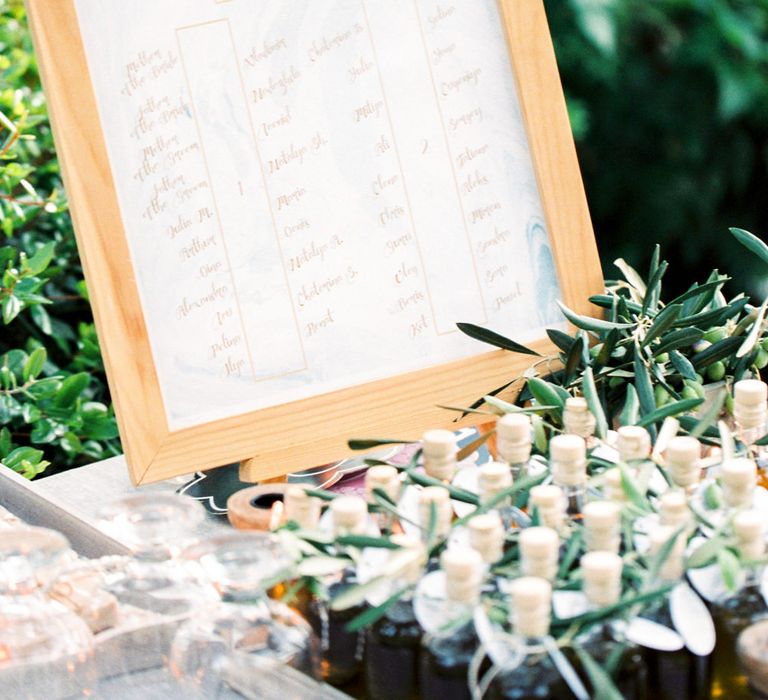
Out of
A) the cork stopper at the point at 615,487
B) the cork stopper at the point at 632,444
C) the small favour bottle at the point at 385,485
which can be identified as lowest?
the cork stopper at the point at 615,487

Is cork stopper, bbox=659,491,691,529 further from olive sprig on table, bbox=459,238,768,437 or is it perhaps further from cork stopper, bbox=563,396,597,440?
olive sprig on table, bbox=459,238,768,437

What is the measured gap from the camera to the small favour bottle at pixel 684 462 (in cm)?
81

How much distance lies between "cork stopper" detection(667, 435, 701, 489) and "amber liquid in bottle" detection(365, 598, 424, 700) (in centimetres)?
20

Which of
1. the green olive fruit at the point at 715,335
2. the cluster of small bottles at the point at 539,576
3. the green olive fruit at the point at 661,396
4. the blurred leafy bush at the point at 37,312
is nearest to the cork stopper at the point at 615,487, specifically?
the cluster of small bottles at the point at 539,576

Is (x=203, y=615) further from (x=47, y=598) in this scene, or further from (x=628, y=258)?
(x=628, y=258)

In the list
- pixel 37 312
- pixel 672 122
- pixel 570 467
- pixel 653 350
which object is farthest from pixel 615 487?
pixel 672 122

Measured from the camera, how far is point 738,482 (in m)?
0.77

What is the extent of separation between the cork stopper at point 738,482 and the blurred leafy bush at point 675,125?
97.0 inches

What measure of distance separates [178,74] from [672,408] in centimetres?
55

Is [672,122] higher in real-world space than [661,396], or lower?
higher

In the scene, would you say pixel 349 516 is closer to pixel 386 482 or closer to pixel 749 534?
pixel 386 482

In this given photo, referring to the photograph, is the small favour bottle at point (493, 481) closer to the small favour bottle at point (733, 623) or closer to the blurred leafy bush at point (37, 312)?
the small favour bottle at point (733, 623)

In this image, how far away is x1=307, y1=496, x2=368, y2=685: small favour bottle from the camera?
30.7 inches

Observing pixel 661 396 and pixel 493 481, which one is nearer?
pixel 493 481
